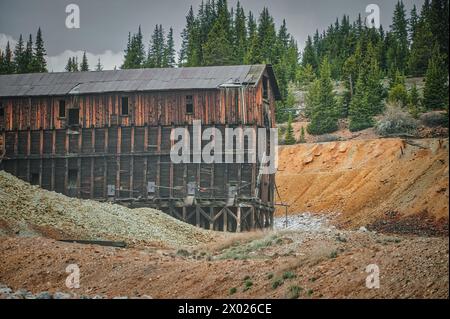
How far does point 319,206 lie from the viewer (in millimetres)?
59125

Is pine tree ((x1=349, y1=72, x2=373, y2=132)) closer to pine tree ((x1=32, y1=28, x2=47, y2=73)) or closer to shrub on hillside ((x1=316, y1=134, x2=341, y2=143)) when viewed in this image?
shrub on hillside ((x1=316, y1=134, x2=341, y2=143))

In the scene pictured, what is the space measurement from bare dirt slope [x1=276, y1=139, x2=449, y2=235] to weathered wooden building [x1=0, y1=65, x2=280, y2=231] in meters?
8.80

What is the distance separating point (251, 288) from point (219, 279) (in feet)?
4.91

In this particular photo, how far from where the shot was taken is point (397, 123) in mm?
69875

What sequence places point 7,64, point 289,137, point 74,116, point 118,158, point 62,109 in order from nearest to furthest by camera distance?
point 118,158, point 74,116, point 62,109, point 289,137, point 7,64

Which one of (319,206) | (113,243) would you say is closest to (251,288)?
(113,243)

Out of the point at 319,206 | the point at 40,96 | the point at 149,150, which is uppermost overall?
the point at 40,96

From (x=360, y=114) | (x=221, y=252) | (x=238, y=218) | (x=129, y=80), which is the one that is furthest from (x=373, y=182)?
(x=221, y=252)

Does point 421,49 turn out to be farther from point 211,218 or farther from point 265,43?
point 211,218

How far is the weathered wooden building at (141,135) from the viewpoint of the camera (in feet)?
143

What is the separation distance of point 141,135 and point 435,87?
3829 cm

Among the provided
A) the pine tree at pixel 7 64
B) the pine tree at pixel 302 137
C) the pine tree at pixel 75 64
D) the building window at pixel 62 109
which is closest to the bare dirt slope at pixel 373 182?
the pine tree at pixel 302 137

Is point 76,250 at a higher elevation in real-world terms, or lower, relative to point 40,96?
lower

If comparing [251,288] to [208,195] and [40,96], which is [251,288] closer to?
[208,195]
